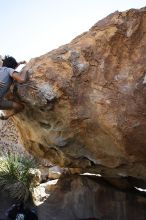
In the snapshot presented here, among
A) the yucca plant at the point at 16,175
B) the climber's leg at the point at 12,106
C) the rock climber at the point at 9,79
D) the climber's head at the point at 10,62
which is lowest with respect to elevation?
the yucca plant at the point at 16,175

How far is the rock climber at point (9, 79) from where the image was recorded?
7436mm

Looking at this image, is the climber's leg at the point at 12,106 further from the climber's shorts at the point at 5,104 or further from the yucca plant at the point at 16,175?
the yucca plant at the point at 16,175

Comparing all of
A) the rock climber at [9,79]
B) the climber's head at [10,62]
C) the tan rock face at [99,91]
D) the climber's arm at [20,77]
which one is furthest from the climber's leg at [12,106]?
the climber's head at [10,62]

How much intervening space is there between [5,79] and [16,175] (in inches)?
220

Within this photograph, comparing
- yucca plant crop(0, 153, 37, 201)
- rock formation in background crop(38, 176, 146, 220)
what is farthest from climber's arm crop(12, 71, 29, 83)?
yucca plant crop(0, 153, 37, 201)

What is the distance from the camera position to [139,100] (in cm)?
689

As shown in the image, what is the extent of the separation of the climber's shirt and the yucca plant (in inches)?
182

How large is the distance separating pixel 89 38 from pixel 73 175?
423 centimetres

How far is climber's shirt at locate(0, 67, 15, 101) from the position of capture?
740cm

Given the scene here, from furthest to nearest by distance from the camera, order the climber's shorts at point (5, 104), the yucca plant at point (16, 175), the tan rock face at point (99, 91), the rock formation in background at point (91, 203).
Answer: the yucca plant at point (16, 175) → the rock formation in background at point (91, 203) → the climber's shorts at point (5, 104) → the tan rock face at point (99, 91)

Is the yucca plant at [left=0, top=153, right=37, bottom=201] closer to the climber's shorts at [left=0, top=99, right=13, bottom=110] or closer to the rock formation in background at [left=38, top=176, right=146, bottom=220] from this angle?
the rock formation in background at [left=38, top=176, right=146, bottom=220]

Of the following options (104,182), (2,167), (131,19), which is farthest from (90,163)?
(2,167)

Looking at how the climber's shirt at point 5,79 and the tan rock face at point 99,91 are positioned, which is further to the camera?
the climber's shirt at point 5,79

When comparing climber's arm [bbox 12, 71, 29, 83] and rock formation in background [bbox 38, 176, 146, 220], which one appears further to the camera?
rock formation in background [bbox 38, 176, 146, 220]
